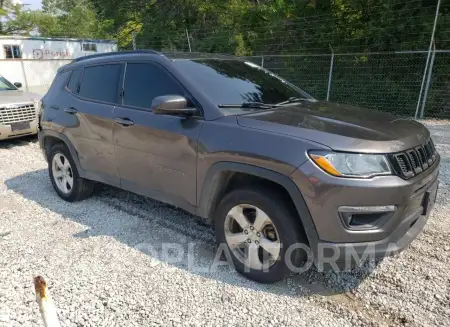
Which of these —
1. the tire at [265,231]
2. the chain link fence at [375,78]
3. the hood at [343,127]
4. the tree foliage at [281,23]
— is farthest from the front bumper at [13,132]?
the tree foliage at [281,23]

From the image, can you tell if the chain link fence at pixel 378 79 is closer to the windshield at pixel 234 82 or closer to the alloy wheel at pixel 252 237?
the windshield at pixel 234 82

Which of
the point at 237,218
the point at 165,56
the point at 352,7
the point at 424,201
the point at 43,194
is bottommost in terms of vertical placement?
the point at 43,194

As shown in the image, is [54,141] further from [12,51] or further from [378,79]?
[12,51]

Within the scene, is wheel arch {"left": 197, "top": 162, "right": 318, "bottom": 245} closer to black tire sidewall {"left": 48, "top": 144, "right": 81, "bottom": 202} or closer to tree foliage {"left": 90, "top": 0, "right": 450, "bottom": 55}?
black tire sidewall {"left": 48, "top": 144, "right": 81, "bottom": 202}

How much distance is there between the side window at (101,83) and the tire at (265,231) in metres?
1.83

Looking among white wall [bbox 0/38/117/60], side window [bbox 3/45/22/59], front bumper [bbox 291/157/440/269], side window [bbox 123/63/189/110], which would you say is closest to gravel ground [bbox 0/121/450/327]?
front bumper [bbox 291/157/440/269]

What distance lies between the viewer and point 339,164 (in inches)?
95.8

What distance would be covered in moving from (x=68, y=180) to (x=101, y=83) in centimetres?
139

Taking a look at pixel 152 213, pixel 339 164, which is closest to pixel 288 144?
pixel 339 164

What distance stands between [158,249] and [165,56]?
6.07 feet

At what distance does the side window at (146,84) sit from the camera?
3.42 metres

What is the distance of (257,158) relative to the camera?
267cm

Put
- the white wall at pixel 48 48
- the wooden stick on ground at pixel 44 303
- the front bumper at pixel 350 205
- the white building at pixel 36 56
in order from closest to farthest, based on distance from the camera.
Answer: the wooden stick on ground at pixel 44 303 → the front bumper at pixel 350 205 → the white building at pixel 36 56 → the white wall at pixel 48 48

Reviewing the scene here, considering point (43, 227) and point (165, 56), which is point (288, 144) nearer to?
point (165, 56)
